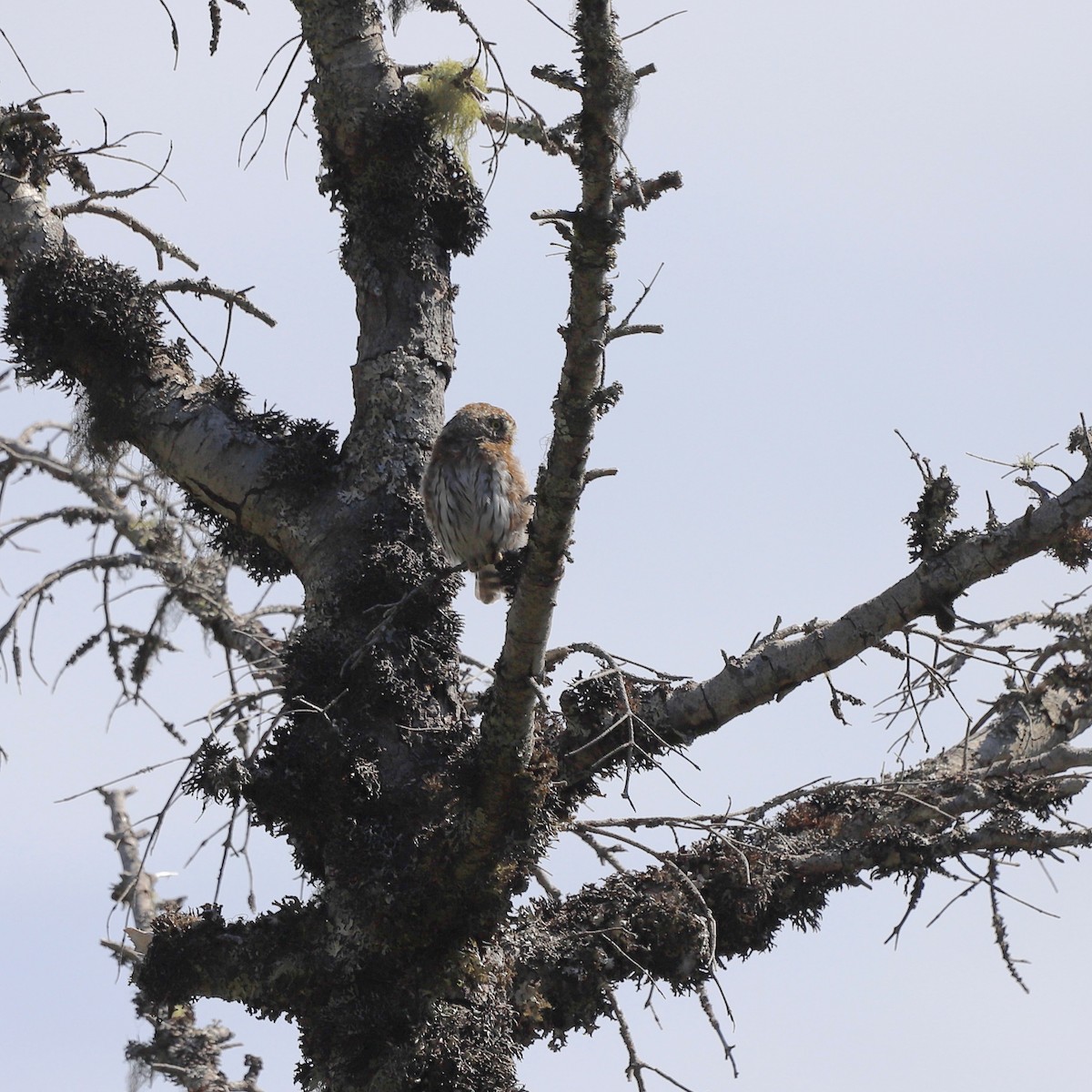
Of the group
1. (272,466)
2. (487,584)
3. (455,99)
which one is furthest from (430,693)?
(455,99)

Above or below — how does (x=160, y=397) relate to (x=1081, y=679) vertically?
above

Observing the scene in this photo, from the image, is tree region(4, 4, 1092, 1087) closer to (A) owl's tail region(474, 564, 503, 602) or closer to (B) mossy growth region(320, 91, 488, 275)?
(B) mossy growth region(320, 91, 488, 275)

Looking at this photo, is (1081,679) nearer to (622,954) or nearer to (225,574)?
(622,954)

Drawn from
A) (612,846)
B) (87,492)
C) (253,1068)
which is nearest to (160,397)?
(612,846)

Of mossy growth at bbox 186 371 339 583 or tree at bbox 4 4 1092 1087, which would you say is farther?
mossy growth at bbox 186 371 339 583

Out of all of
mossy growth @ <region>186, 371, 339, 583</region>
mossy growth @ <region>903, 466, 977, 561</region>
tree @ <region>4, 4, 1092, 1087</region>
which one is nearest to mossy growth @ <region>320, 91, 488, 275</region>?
tree @ <region>4, 4, 1092, 1087</region>

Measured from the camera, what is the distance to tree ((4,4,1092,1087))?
3.52 metres

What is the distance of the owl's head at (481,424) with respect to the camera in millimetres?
5074

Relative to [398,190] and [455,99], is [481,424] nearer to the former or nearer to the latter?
[398,190]

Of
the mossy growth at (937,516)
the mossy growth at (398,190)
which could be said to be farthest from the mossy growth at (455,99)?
the mossy growth at (937,516)

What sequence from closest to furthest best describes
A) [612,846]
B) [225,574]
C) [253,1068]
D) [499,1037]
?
[499,1037] < [612,846] < [253,1068] < [225,574]

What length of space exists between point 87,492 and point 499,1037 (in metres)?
4.31

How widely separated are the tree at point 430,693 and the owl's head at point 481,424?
1.42 feet

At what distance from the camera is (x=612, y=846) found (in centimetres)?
441
